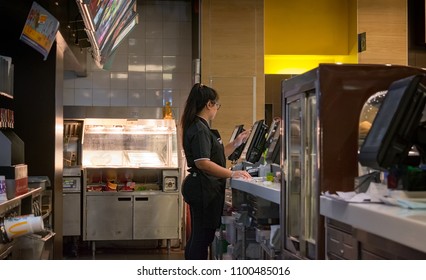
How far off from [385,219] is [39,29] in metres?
3.00

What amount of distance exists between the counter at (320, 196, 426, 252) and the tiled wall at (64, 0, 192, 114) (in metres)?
5.59

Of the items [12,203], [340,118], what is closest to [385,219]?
[340,118]

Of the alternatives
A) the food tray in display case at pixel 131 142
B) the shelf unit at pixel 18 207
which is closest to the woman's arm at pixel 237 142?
the shelf unit at pixel 18 207

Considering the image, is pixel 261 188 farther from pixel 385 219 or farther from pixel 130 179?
pixel 130 179

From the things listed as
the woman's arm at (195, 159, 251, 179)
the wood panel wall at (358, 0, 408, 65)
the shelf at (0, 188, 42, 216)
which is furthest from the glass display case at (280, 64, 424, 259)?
the wood panel wall at (358, 0, 408, 65)

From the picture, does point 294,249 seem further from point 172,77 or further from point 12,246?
point 172,77

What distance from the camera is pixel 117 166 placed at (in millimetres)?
6762

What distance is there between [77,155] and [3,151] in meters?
2.81

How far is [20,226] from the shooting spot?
336cm

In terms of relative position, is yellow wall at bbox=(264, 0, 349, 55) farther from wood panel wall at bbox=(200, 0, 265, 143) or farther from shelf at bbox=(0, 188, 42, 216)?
shelf at bbox=(0, 188, 42, 216)

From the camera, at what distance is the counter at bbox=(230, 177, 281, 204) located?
286 cm

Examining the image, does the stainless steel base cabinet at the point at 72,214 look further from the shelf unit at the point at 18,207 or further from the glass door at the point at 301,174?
the glass door at the point at 301,174

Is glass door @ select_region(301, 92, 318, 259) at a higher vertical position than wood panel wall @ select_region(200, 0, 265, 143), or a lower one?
lower

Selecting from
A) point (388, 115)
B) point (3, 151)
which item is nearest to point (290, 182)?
point (388, 115)
